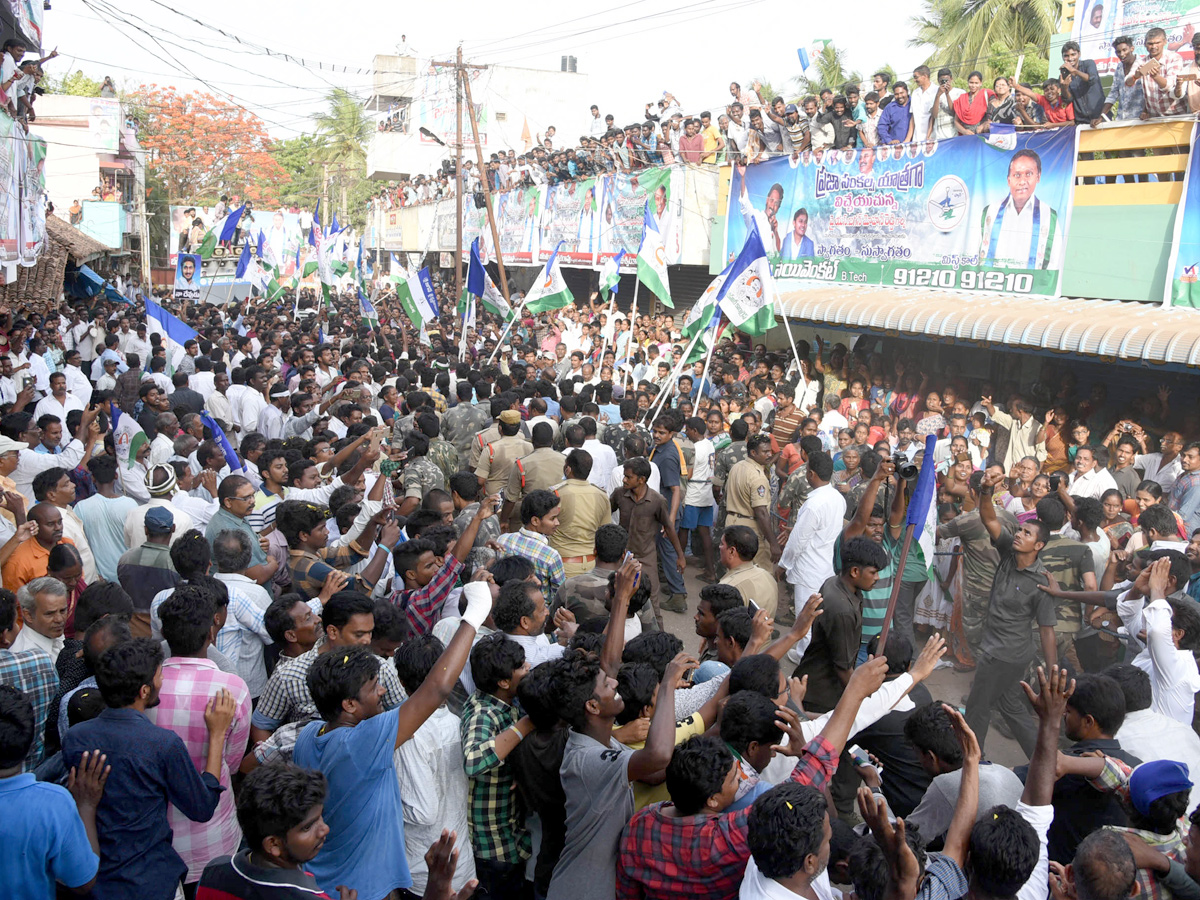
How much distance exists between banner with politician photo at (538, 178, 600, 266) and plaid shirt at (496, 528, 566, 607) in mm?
17111

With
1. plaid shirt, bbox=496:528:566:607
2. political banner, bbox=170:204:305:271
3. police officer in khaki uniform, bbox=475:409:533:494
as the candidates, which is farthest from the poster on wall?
political banner, bbox=170:204:305:271

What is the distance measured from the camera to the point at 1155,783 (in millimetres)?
3100

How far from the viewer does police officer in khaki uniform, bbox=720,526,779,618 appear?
17.0 ft

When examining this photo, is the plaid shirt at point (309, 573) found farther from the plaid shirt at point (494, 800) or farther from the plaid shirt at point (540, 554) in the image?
the plaid shirt at point (494, 800)

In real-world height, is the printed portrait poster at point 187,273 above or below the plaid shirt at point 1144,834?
above

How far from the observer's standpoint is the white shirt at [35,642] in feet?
13.9

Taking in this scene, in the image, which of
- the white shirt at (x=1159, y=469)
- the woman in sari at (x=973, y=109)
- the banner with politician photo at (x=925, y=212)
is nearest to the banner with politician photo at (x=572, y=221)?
the banner with politician photo at (x=925, y=212)

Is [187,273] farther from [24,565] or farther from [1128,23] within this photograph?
[24,565]

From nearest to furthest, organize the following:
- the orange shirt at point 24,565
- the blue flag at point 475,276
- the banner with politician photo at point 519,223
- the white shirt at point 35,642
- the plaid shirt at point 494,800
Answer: the plaid shirt at point 494,800, the white shirt at point 35,642, the orange shirt at point 24,565, the blue flag at point 475,276, the banner with politician photo at point 519,223

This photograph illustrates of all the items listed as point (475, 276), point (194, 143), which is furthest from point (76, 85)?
point (475, 276)

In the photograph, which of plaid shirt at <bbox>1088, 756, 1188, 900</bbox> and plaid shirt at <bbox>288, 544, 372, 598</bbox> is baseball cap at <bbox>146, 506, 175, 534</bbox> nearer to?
→ plaid shirt at <bbox>288, 544, 372, 598</bbox>

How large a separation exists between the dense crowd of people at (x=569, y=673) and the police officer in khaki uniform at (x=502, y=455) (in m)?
0.03

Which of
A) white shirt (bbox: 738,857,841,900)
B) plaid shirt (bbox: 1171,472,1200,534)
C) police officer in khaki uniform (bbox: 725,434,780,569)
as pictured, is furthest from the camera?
police officer in khaki uniform (bbox: 725,434,780,569)

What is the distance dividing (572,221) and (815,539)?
18.7 metres
